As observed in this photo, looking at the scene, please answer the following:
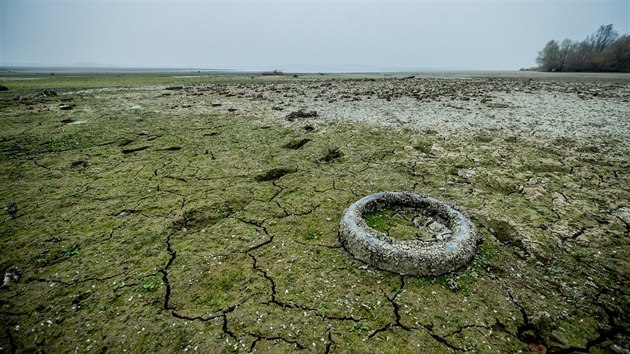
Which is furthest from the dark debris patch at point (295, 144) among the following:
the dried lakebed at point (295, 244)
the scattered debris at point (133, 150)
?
the scattered debris at point (133, 150)

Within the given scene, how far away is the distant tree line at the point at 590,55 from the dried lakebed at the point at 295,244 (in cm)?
4766

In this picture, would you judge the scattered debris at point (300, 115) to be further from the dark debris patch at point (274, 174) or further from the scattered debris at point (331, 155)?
the dark debris patch at point (274, 174)

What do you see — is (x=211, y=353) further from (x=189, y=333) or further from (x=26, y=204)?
(x=26, y=204)

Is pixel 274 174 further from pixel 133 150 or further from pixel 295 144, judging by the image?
pixel 133 150

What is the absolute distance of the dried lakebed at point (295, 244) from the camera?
1.91 m

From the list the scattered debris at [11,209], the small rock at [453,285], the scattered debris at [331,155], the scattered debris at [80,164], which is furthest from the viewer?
the scattered debris at [331,155]

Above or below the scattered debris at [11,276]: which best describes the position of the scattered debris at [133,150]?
above

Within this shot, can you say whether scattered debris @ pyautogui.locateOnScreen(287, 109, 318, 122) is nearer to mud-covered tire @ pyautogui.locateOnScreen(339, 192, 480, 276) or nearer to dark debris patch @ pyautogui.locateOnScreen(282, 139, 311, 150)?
dark debris patch @ pyautogui.locateOnScreen(282, 139, 311, 150)

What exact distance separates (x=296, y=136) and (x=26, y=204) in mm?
4266

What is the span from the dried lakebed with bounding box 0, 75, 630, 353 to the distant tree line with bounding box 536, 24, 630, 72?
47659 millimetres

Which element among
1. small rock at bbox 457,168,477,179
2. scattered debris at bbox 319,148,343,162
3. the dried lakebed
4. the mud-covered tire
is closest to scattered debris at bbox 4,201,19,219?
the dried lakebed

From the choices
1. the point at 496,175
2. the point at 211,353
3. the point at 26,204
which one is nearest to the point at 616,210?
the point at 496,175

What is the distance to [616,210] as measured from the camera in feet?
10.6

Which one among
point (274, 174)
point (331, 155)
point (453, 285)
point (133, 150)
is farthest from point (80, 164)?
point (453, 285)
